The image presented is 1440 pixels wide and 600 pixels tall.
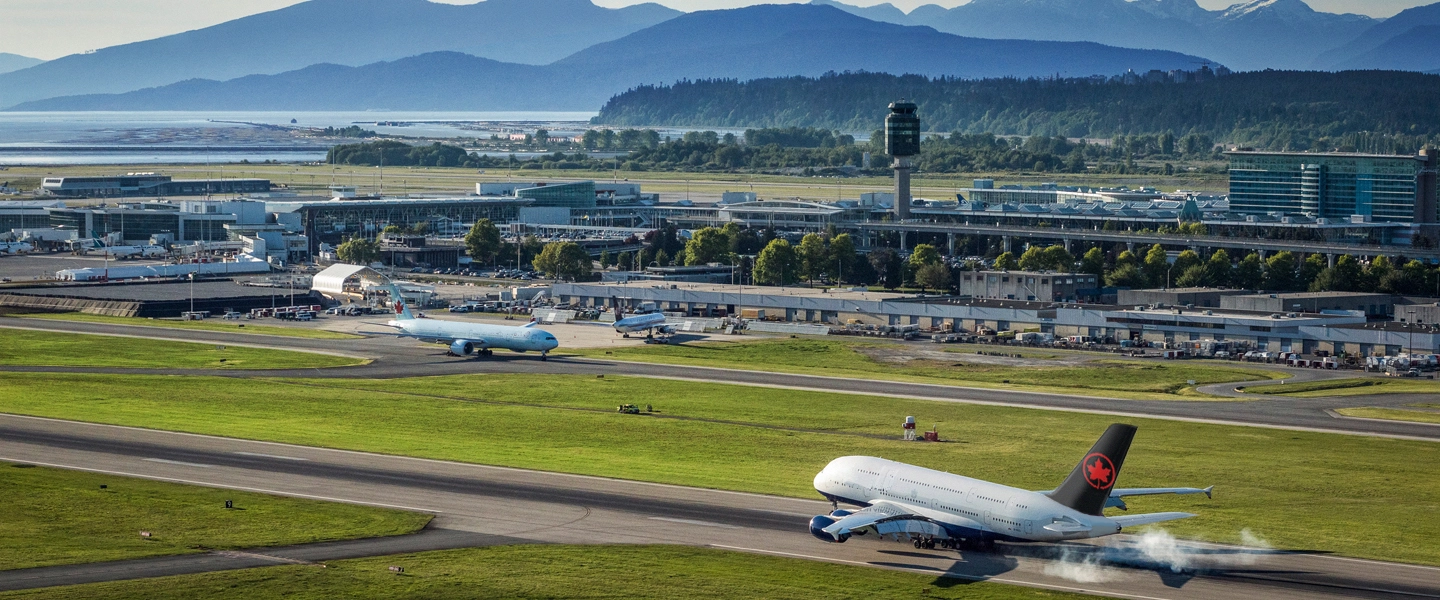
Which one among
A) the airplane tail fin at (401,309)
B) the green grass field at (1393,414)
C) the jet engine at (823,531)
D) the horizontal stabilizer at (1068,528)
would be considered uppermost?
the airplane tail fin at (401,309)

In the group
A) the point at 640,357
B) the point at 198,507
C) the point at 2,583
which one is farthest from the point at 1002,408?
the point at 2,583

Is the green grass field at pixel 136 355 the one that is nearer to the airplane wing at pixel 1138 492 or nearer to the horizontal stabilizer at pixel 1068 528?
the airplane wing at pixel 1138 492

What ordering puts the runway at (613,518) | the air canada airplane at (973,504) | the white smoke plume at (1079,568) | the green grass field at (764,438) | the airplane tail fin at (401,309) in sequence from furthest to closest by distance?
the airplane tail fin at (401,309) < the green grass field at (764,438) < the air canada airplane at (973,504) < the white smoke plume at (1079,568) < the runway at (613,518)

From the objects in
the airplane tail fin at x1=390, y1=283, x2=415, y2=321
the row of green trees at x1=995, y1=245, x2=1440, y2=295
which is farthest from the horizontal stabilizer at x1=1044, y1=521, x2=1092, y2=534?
the row of green trees at x1=995, y1=245, x2=1440, y2=295

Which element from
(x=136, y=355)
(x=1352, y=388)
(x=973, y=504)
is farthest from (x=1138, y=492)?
(x=136, y=355)

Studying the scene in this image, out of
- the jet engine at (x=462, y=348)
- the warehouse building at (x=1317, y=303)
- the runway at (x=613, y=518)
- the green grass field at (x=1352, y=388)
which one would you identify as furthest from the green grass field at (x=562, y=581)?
the warehouse building at (x=1317, y=303)

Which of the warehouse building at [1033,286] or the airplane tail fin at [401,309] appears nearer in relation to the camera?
the airplane tail fin at [401,309]

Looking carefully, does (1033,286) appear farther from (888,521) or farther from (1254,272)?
(888,521)
